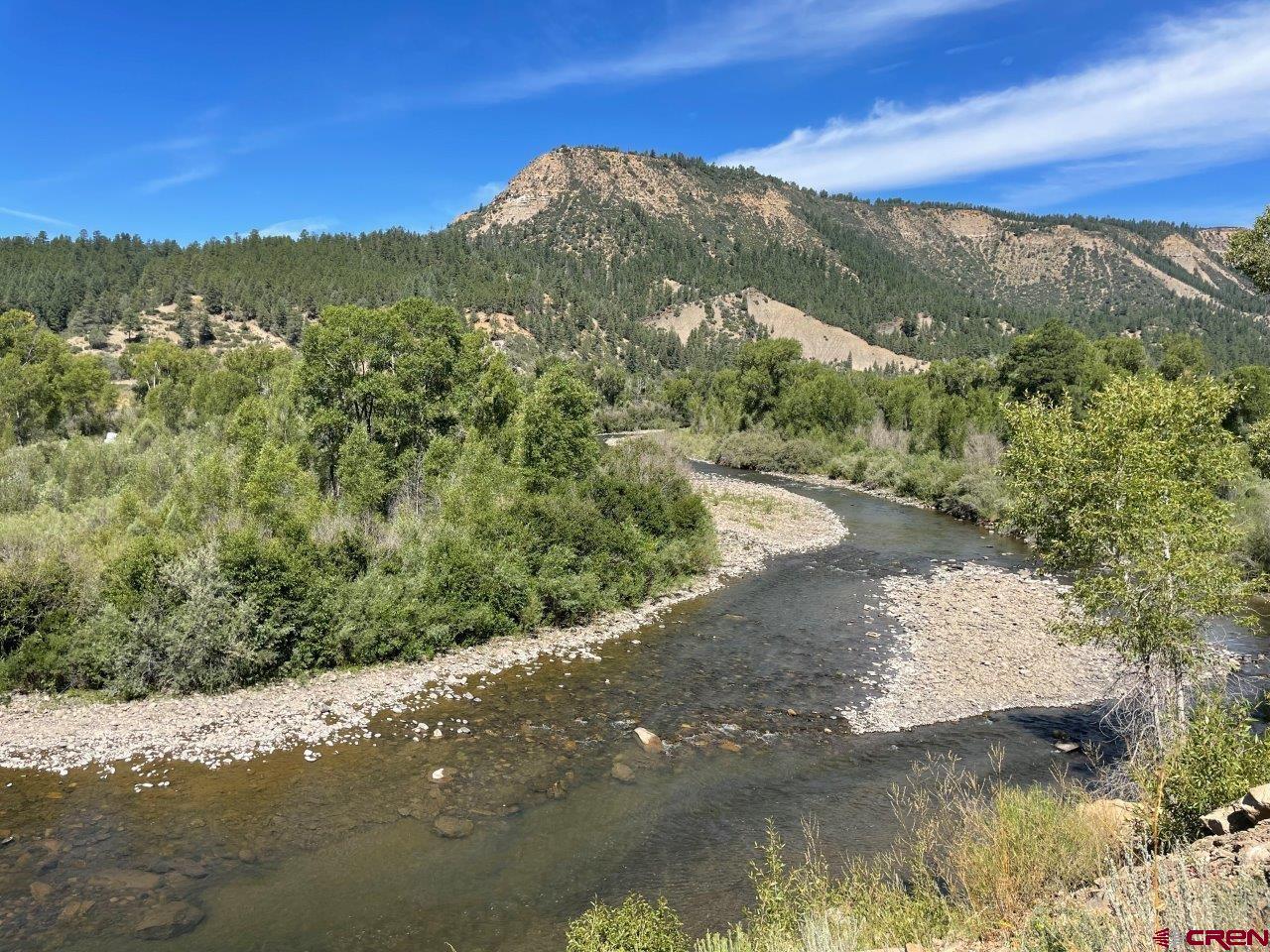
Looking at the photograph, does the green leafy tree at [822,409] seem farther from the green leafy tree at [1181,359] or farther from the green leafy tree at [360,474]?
the green leafy tree at [360,474]

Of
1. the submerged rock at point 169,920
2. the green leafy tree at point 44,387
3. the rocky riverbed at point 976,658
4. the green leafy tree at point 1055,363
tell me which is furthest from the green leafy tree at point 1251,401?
the green leafy tree at point 44,387

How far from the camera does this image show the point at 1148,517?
13414 millimetres

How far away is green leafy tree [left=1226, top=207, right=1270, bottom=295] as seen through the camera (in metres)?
13.1

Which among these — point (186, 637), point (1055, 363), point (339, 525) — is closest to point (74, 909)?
point (186, 637)

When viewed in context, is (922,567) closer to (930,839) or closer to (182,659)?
(930,839)

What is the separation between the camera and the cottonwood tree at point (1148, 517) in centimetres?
1333

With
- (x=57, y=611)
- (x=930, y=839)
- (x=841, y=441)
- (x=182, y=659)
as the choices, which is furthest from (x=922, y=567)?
(x=841, y=441)

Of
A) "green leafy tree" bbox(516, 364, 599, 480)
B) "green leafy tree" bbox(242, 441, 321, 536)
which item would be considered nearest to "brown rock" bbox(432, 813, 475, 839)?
"green leafy tree" bbox(242, 441, 321, 536)

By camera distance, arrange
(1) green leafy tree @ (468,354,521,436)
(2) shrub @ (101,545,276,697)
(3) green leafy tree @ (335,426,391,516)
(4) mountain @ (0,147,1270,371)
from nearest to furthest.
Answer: (2) shrub @ (101,545,276,697)
(3) green leafy tree @ (335,426,391,516)
(1) green leafy tree @ (468,354,521,436)
(4) mountain @ (0,147,1270,371)

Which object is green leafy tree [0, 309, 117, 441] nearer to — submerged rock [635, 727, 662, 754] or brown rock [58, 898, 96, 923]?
brown rock [58, 898, 96, 923]

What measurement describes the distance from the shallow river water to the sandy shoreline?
72 centimetres

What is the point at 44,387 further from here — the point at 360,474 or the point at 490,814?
the point at 490,814

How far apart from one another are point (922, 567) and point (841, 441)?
146 ft

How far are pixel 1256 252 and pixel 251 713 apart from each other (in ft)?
79.2
